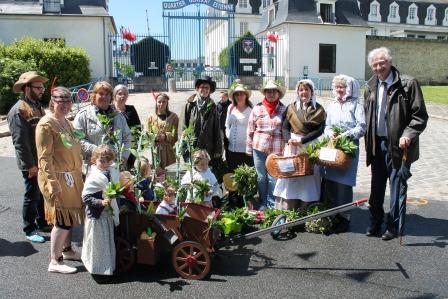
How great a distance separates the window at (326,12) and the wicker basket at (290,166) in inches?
1189

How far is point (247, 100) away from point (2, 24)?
24.9m

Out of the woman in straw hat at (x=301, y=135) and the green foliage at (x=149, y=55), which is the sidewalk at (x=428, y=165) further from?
the green foliage at (x=149, y=55)

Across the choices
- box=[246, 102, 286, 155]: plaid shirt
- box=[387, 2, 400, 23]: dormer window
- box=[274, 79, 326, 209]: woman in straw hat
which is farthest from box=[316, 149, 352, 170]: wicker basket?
box=[387, 2, 400, 23]: dormer window

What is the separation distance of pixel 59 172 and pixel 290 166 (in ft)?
8.32

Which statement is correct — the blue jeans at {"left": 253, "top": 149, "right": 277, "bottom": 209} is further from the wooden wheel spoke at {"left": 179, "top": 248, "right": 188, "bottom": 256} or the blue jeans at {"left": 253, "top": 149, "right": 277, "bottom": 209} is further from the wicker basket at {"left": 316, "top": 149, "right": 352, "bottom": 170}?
the wooden wheel spoke at {"left": 179, "top": 248, "right": 188, "bottom": 256}

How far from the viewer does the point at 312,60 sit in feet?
105

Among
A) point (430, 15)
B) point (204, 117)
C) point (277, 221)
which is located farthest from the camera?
point (430, 15)

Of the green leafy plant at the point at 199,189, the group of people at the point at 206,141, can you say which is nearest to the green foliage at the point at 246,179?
the group of people at the point at 206,141

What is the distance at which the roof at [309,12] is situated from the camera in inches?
1268

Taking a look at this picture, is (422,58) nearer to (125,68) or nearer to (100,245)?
(125,68)

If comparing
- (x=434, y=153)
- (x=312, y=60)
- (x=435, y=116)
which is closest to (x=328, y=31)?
Answer: (x=312, y=60)

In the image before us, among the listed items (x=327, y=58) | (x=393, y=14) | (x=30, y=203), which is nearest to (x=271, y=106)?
(x=30, y=203)

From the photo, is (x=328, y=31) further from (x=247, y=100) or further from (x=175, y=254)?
(x=175, y=254)

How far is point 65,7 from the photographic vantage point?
2783cm
